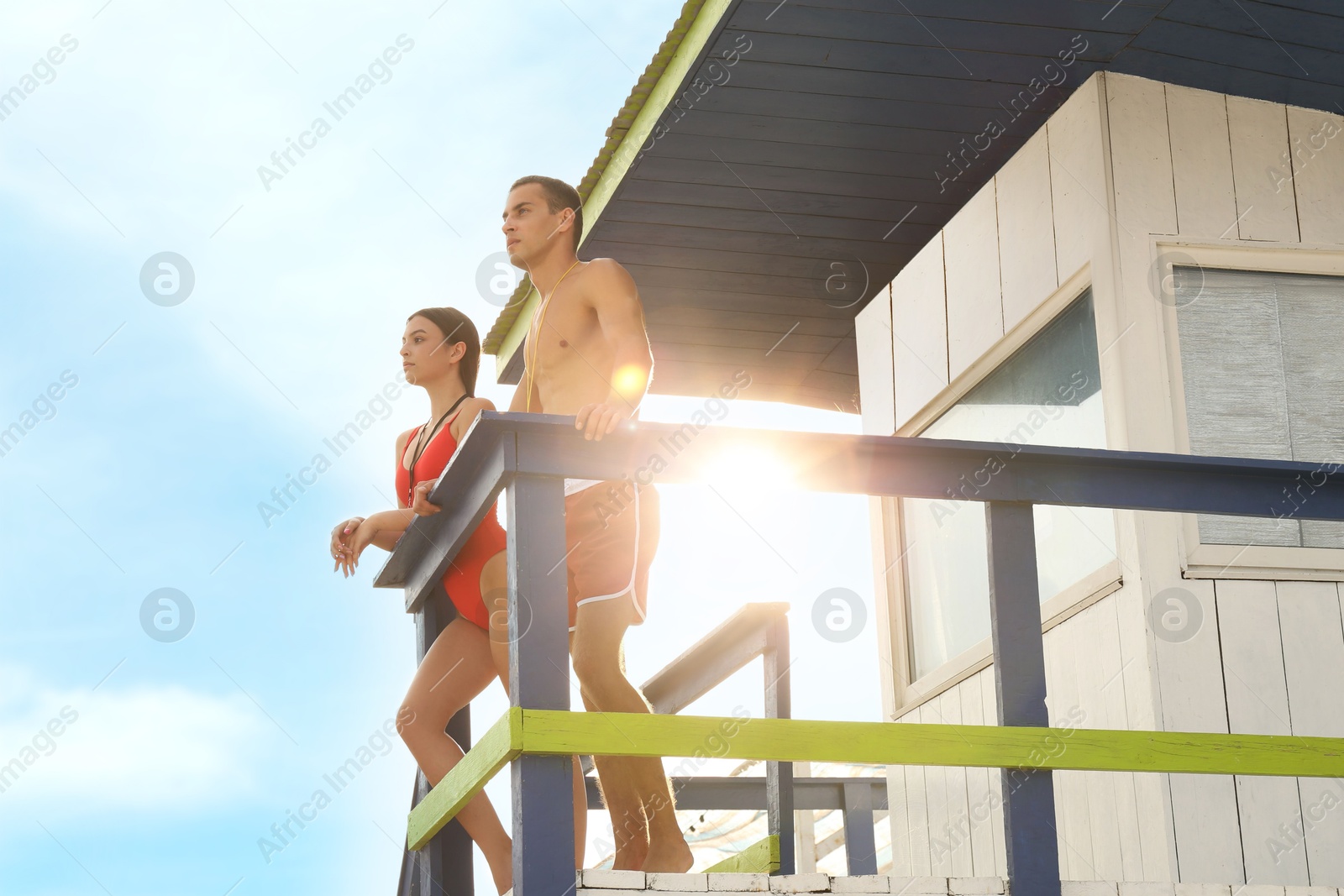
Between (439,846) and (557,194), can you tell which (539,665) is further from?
(557,194)

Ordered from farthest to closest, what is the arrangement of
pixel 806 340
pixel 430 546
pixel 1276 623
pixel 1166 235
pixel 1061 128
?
pixel 806 340, pixel 1061 128, pixel 1166 235, pixel 1276 623, pixel 430 546

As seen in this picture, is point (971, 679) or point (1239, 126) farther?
point (971, 679)

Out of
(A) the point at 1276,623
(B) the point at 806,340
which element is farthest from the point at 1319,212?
(B) the point at 806,340

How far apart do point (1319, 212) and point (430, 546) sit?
3.50 meters

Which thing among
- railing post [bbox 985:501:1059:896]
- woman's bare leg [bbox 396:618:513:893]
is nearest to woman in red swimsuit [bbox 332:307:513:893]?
woman's bare leg [bbox 396:618:513:893]

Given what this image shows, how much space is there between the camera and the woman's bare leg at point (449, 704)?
3695mm

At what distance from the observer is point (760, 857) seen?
5.16 m

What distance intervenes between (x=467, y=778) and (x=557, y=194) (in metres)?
1.94

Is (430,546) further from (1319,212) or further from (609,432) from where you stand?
(1319,212)

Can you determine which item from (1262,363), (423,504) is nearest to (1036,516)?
(1262,363)

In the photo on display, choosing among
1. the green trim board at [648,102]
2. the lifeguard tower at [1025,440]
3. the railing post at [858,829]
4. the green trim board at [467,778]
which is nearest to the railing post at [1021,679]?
the lifeguard tower at [1025,440]

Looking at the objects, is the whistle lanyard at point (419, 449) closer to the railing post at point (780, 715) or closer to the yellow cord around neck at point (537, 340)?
the yellow cord around neck at point (537, 340)

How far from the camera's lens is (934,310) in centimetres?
640

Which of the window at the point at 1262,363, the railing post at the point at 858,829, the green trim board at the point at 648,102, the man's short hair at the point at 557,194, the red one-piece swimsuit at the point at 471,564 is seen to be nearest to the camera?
the red one-piece swimsuit at the point at 471,564
